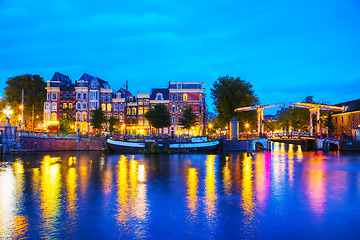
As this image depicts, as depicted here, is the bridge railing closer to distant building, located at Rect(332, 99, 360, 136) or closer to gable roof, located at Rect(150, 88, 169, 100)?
gable roof, located at Rect(150, 88, 169, 100)

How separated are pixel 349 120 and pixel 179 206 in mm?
66678

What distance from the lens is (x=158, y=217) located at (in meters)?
14.4

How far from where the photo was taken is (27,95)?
85.2m

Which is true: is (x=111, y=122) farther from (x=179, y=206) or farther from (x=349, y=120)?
(x=179, y=206)

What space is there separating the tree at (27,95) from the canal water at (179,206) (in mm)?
64542

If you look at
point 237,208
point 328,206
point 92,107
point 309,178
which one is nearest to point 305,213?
point 328,206

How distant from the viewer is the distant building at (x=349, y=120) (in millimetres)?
65438

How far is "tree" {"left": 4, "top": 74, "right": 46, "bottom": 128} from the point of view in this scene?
83.8 meters

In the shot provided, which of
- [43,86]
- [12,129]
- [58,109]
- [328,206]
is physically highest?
[43,86]

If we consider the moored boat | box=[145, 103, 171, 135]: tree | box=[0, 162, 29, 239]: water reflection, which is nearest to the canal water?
box=[0, 162, 29, 239]: water reflection

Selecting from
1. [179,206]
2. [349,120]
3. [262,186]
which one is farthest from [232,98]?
[179,206]

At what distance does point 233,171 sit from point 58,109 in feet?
224

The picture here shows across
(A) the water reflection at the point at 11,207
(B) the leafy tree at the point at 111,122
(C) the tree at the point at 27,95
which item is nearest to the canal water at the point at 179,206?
(A) the water reflection at the point at 11,207

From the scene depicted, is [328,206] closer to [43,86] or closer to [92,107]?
[92,107]
